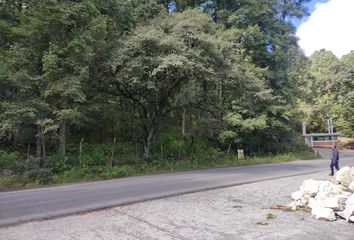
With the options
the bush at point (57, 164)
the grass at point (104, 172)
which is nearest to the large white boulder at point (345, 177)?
the grass at point (104, 172)

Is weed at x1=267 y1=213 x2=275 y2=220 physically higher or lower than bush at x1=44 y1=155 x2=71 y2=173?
lower

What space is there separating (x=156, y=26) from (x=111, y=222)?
16.9 m

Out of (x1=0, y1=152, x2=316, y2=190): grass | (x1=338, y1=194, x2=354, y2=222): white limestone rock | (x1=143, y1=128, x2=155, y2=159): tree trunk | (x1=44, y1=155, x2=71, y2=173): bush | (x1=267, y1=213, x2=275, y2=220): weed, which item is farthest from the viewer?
(x1=143, y1=128, x2=155, y2=159): tree trunk

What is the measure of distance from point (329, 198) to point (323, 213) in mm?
648

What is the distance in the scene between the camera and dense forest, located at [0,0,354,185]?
18797mm

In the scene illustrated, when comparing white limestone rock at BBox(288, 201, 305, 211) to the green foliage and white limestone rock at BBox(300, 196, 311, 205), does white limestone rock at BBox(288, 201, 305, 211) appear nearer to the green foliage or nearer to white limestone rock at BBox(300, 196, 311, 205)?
white limestone rock at BBox(300, 196, 311, 205)

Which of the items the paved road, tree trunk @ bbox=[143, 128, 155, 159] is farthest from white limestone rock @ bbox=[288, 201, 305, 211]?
tree trunk @ bbox=[143, 128, 155, 159]

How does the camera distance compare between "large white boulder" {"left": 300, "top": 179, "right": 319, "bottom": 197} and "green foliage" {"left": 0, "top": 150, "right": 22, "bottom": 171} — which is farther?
"green foliage" {"left": 0, "top": 150, "right": 22, "bottom": 171}

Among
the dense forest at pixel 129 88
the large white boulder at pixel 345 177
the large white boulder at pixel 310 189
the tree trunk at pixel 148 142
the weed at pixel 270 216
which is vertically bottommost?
the weed at pixel 270 216

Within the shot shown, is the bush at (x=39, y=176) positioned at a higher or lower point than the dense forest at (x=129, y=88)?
lower

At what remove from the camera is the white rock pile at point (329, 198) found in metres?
8.00

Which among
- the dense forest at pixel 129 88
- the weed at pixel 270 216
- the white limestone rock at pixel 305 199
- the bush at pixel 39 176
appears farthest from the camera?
the dense forest at pixel 129 88

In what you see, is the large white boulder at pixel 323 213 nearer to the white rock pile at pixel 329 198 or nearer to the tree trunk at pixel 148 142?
the white rock pile at pixel 329 198

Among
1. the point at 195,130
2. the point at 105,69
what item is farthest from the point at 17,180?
the point at 195,130
